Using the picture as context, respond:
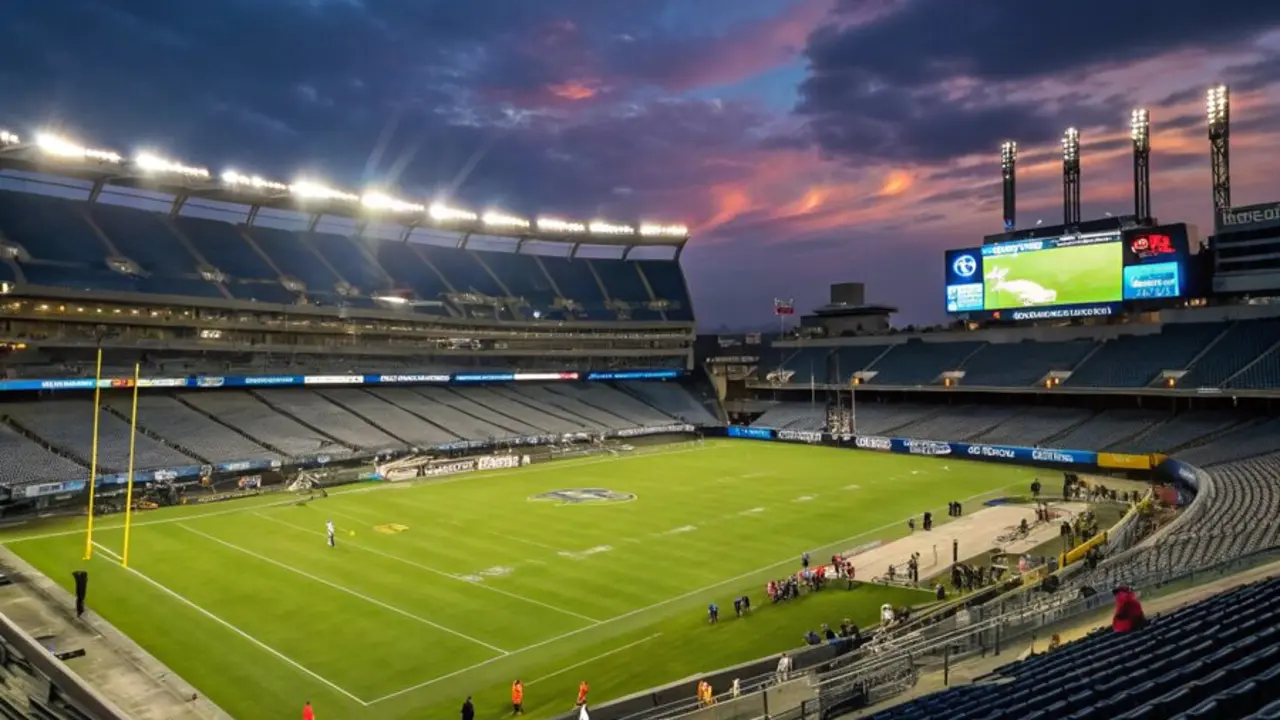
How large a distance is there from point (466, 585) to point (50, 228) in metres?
46.9

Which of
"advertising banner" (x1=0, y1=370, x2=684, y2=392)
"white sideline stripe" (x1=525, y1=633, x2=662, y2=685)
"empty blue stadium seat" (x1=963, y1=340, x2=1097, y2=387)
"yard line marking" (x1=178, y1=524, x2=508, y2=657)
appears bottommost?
"white sideline stripe" (x1=525, y1=633, x2=662, y2=685)

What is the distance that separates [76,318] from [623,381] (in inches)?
1940

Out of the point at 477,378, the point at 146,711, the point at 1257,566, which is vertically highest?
the point at 477,378

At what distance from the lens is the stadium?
19.1 m

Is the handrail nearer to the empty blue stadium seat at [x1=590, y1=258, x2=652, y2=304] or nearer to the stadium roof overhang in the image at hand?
the stadium roof overhang

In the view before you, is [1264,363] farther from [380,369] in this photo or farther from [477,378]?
[380,369]

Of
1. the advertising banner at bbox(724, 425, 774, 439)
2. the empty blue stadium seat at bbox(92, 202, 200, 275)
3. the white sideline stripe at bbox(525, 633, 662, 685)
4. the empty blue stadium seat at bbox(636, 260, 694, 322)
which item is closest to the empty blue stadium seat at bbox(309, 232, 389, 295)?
the empty blue stadium seat at bbox(92, 202, 200, 275)

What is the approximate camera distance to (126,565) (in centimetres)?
3027

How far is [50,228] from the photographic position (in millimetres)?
55906

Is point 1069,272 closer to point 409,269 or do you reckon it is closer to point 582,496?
point 582,496

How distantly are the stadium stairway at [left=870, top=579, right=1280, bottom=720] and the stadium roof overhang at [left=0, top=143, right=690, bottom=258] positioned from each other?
2207 inches

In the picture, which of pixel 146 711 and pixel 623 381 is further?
pixel 623 381

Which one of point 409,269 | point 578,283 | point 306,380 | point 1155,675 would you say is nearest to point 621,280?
point 578,283

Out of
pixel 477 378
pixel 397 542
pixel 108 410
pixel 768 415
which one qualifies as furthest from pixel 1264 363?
pixel 108 410
